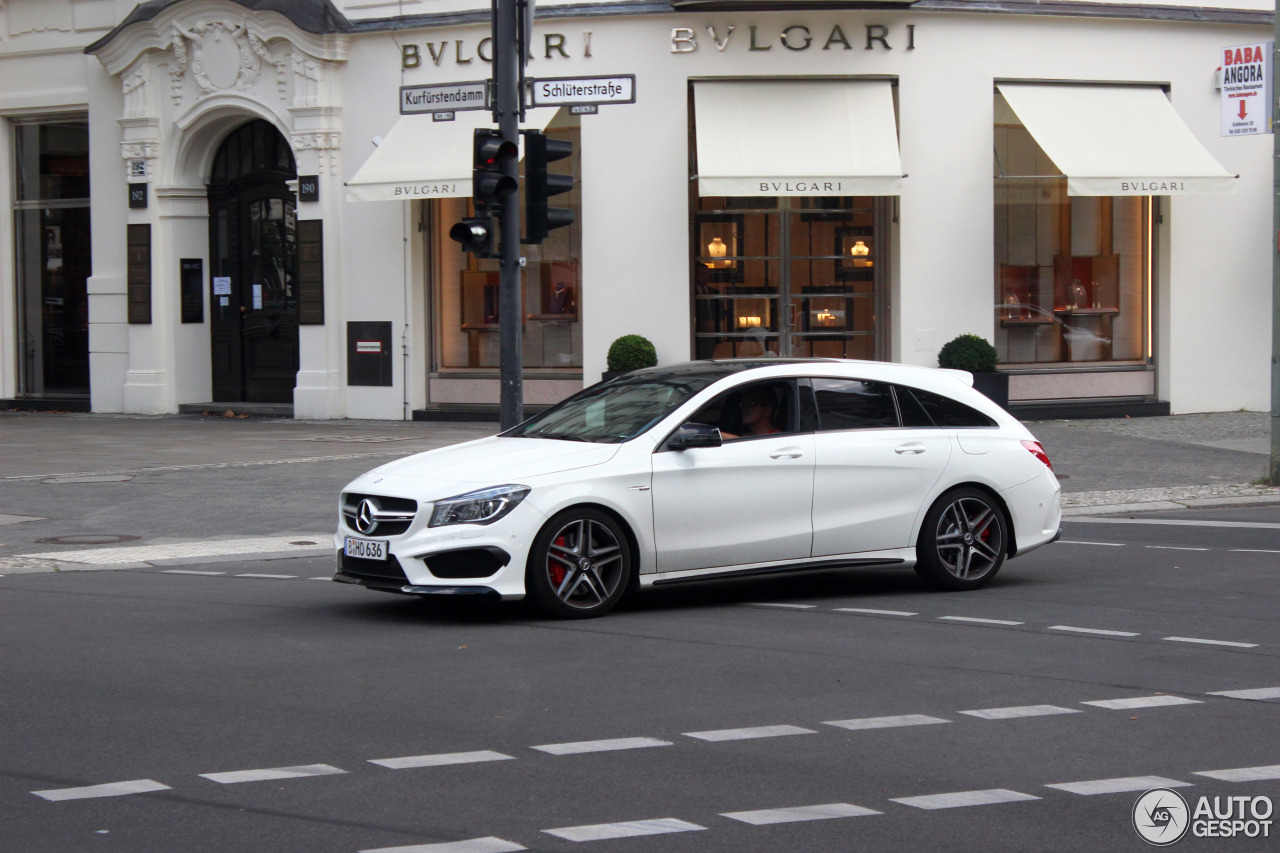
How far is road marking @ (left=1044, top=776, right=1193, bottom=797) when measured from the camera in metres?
5.40

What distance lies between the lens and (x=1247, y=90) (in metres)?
15.8

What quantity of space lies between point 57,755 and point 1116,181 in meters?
18.1

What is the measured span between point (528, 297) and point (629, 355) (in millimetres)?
2133

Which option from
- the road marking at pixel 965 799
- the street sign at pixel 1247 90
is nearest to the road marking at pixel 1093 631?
the road marking at pixel 965 799

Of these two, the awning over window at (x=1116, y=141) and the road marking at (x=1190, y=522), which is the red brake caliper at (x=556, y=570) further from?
the awning over window at (x=1116, y=141)

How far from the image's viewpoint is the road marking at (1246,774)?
5.54 m

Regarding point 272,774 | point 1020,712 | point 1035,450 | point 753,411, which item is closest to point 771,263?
point 1035,450

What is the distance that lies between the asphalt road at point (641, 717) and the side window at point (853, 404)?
1081mm

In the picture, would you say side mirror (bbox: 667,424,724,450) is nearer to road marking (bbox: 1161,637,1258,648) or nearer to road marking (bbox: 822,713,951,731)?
road marking (bbox: 1161,637,1258,648)

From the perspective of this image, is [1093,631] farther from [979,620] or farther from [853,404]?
[853,404]

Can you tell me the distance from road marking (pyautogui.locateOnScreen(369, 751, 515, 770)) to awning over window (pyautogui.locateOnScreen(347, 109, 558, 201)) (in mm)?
15748

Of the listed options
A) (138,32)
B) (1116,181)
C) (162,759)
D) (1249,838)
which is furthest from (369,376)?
(1249,838)

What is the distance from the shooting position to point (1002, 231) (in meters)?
22.3

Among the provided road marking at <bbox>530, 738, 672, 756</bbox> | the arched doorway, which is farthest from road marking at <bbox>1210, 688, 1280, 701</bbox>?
the arched doorway
